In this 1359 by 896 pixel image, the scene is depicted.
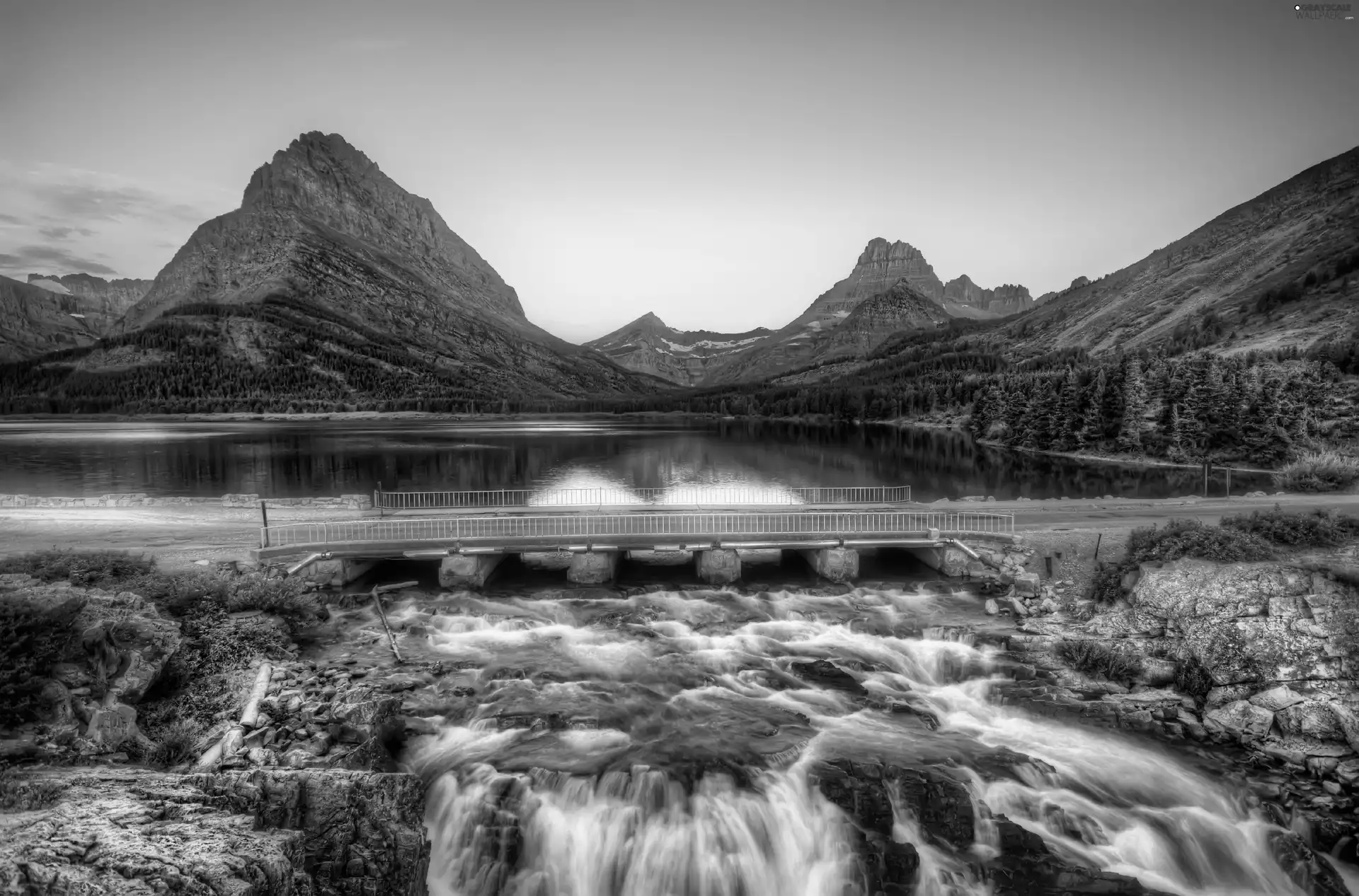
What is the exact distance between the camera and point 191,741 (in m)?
15.0

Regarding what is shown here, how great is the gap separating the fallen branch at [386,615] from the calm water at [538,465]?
43073 millimetres

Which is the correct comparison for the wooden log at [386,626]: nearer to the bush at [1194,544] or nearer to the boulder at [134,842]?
the boulder at [134,842]

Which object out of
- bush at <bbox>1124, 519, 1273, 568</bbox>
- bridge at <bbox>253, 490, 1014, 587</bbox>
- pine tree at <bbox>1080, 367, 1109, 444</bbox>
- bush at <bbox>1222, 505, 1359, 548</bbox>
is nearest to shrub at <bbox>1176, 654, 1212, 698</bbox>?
bush at <bbox>1124, 519, 1273, 568</bbox>

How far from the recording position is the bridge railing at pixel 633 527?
31344 mm

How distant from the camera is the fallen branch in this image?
22172 millimetres

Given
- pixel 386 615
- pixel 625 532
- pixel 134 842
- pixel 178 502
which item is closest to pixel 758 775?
pixel 134 842

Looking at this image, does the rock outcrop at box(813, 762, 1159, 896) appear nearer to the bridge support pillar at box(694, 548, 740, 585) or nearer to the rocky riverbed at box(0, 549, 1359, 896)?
the rocky riverbed at box(0, 549, 1359, 896)

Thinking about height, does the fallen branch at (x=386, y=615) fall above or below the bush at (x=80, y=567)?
below

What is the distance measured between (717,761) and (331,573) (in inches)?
778

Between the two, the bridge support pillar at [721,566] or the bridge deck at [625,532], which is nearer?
the bridge deck at [625,532]

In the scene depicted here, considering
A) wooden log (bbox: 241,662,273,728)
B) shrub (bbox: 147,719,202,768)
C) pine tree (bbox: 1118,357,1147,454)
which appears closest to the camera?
shrub (bbox: 147,719,202,768)

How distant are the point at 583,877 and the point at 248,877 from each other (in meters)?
7.14

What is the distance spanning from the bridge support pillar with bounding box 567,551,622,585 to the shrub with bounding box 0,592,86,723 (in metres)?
17.4

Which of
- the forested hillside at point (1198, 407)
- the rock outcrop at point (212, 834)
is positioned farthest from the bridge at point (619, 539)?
the forested hillside at point (1198, 407)
